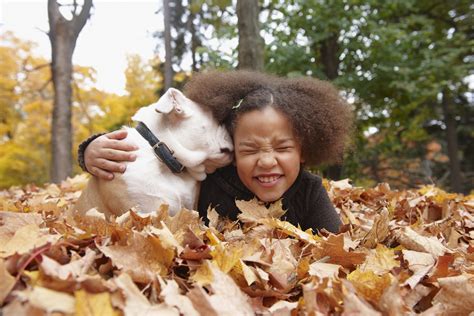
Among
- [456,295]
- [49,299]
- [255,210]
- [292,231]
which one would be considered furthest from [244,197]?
[49,299]

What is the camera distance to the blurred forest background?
31.5 ft

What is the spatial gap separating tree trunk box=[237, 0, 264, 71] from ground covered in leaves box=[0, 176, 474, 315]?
11.3 ft

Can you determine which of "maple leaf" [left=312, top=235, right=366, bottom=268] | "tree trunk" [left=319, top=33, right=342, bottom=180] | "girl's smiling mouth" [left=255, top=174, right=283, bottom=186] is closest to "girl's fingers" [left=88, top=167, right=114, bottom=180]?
"girl's smiling mouth" [left=255, top=174, right=283, bottom=186]

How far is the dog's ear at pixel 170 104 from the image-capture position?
2291 millimetres

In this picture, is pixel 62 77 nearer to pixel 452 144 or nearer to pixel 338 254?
pixel 338 254

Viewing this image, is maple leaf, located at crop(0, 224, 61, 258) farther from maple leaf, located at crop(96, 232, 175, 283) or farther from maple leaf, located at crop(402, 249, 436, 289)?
maple leaf, located at crop(402, 249, 436, 289)

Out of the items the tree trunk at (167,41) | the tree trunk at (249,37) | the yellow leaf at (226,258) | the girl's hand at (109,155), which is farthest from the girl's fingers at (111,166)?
the tree trunk at (167,41)

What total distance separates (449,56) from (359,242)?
34.7 ft

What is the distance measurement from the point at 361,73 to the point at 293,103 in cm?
983

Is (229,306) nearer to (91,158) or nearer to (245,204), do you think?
(245,204)

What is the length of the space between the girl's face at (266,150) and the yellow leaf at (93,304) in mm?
1366

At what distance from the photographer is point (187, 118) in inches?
93.0

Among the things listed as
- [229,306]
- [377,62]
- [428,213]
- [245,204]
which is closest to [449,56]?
[377,62]

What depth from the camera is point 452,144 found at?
13.4 meters
